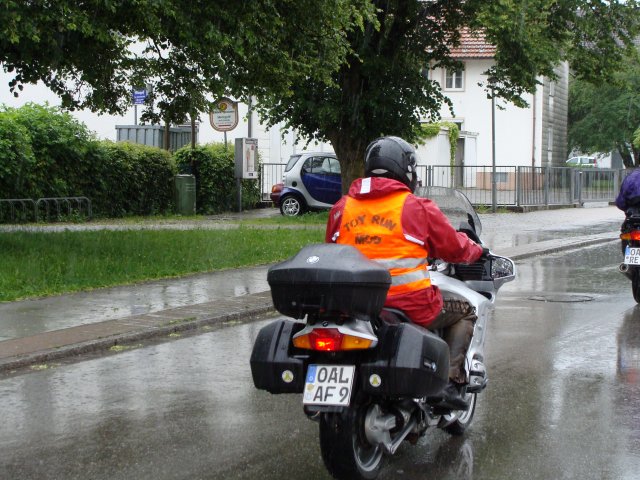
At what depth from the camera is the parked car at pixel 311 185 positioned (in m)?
29.0

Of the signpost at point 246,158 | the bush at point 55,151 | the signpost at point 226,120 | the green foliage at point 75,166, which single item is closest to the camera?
the green foliage at point 75,166

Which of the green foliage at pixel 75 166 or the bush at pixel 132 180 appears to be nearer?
the green foliage at pixel 75 166

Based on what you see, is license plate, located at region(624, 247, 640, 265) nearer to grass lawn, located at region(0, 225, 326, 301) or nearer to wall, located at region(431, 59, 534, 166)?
grass lawn, located at region(0, 225, 326, 301)

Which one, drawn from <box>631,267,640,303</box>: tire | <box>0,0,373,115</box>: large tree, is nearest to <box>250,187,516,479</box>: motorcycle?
<box>631,267,640,303</box>: tire

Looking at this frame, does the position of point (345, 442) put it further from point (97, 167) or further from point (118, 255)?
point (97, 167)

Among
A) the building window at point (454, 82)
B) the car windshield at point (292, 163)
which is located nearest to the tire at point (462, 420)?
the car windshield at point (292, 163)

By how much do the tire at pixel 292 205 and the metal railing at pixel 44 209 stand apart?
21.2 feet

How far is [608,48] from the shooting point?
23656 millimetres

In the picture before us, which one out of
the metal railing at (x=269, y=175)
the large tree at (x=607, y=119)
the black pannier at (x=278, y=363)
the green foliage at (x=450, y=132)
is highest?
the large tree at (x=607, y=119)

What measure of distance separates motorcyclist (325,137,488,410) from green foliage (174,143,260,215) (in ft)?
77.5

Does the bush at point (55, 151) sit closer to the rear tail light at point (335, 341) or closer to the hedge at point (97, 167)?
the hedge at point (97, 167)

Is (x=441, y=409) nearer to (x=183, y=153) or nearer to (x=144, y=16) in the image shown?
(x=144, y=16)

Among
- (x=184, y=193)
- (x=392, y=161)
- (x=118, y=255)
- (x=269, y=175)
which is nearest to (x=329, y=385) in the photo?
(x=392, y=161)

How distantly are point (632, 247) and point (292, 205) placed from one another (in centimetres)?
1823
